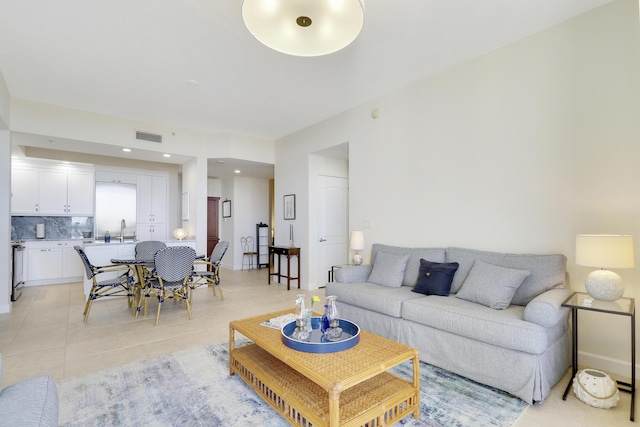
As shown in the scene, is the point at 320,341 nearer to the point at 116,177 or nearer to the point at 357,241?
the point at 357,241

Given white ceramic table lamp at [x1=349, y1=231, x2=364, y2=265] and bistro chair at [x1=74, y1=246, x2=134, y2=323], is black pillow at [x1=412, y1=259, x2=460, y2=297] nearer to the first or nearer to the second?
white ceramic table lamp at [x1=349, y1=231, x2=364, y2=265]

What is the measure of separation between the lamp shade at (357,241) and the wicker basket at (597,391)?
104 inches

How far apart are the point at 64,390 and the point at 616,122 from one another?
4.63m

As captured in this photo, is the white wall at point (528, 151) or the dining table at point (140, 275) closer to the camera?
the white wall at point (528, 151)

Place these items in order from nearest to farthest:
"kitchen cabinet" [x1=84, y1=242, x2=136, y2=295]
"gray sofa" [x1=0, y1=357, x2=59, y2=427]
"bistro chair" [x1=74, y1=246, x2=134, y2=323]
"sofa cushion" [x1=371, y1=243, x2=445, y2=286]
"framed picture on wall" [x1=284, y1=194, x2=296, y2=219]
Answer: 1. "gray sofa" [x1=0, y1=357, x2=59, y2=427]
2. "sofa cushion" [x1=371, y1=243, x2=445, y2=286]
3. "bistro chair" [x1=74, y1=246, x2=134, y2=323]
4. "kitchen cabinet" [x1=84, y1=242, x2=136, y2=295]
5. "framed picture on wall" [x1=284, y1=194, x2=296, y2=219]

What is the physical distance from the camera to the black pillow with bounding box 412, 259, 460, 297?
122 inches

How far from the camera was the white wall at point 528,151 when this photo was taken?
2.55m

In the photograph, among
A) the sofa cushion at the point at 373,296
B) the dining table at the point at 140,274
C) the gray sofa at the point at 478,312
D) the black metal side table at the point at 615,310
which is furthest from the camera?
the dining table at the point at 140,274

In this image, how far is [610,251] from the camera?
2141 millimetres

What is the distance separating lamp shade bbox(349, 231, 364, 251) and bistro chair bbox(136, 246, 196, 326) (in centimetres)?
214

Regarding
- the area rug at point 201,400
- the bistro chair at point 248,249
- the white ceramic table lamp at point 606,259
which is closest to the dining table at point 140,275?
the area rug at point 201,400

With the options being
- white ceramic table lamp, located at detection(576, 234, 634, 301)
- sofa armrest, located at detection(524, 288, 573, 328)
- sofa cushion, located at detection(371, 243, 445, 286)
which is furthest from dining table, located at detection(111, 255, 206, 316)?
white ceramic table lamp, located at detection(576, 234, 634, 301)

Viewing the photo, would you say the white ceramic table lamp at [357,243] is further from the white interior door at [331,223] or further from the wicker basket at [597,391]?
the wicker basket at [597,391]

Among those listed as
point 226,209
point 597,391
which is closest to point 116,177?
point 226,209
